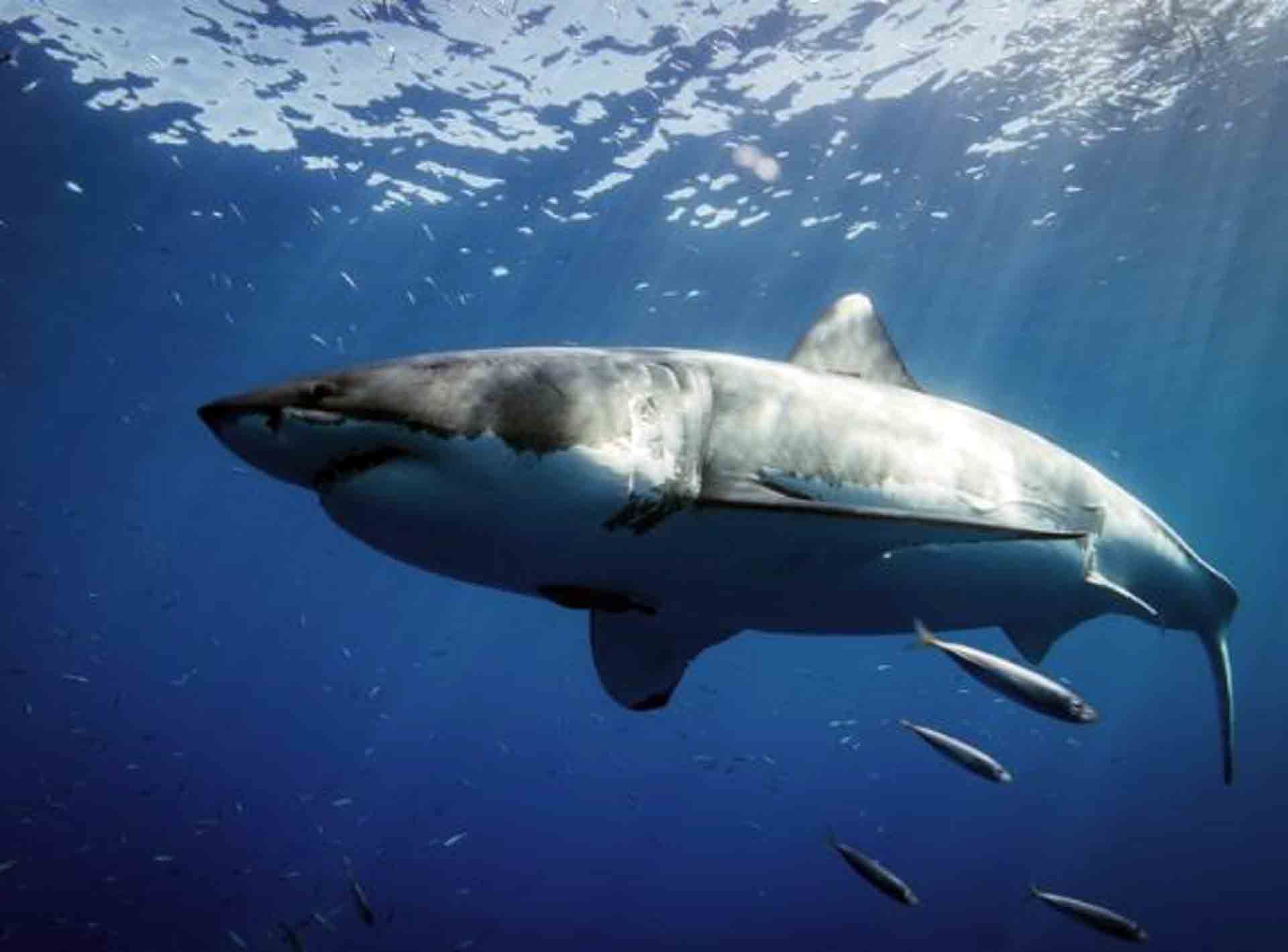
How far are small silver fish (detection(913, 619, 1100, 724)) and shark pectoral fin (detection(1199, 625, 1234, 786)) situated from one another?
2725 millimetres

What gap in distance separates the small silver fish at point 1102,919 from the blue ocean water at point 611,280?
5.89m

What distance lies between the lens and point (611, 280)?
2425cm

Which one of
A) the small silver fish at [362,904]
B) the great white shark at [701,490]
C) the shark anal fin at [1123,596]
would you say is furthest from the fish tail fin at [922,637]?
the small silver fish at [362,904]

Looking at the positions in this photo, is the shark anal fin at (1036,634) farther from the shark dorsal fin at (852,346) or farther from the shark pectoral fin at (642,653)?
the shark pectoral fin at (642,653)

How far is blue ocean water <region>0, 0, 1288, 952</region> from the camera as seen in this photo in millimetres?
16047

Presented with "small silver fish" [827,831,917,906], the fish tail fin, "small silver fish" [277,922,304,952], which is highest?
the fish tail fin

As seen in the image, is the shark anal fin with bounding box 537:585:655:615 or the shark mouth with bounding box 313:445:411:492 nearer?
the shark mouth with bounding box 313:445:411:492

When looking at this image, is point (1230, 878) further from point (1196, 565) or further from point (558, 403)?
point (558, 403)

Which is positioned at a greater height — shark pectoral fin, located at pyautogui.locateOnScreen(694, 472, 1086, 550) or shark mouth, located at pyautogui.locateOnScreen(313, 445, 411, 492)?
shark pectoral fin, located at pyautogui.locateOnScreen(694, 472, 1086, 550)

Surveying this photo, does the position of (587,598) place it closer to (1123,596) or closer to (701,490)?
(701,490)

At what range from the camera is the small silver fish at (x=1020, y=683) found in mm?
4316

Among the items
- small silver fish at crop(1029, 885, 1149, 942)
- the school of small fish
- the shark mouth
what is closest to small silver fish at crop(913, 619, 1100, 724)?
→ the school of small fish

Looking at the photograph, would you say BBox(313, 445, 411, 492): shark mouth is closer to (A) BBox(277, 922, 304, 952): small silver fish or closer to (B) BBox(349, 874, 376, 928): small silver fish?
(B) BBox(349, 874, 376, 928): small silver fish

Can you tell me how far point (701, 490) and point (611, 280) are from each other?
70.8 ft
